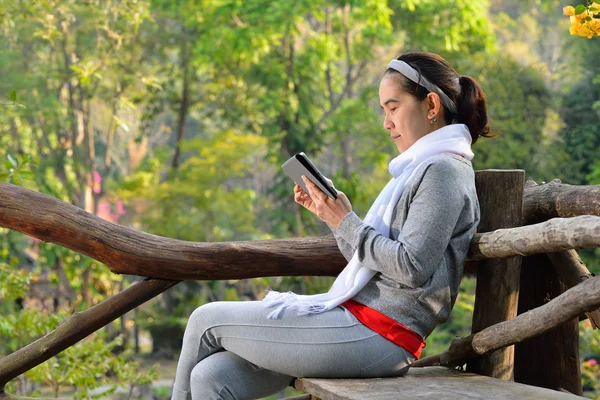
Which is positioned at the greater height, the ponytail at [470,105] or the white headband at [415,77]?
the white headband at [415,77]

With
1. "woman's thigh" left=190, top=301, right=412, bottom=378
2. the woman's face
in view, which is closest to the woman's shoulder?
the woman's face

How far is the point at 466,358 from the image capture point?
2.03 m

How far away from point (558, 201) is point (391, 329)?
62 centimetres

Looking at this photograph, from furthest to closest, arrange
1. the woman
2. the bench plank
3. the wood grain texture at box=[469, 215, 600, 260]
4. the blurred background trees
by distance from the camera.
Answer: the blurred background trees → the woman → the bench plank → the wood grain texture at box=[469, 215, 600, 260]

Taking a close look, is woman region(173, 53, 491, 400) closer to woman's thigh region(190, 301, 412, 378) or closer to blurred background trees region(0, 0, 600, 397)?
woman's thigh region(190, 301, 412, 378)

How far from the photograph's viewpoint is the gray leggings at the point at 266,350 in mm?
1779

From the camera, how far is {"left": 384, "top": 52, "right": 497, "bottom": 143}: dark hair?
196cm

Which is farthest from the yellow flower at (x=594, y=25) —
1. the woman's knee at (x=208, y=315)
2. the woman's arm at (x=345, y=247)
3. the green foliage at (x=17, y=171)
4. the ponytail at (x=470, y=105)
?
the green foliage at (x=17, y=171)

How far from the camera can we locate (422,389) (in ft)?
5.62

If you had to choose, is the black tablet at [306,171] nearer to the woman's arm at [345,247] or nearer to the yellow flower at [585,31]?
the woman's arm at [345,247]

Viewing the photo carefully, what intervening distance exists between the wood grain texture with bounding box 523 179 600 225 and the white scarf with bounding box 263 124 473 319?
313 mm

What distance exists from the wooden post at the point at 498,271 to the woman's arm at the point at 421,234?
29cm

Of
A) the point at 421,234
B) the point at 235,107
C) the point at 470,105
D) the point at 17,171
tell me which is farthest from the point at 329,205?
the point at 235,107

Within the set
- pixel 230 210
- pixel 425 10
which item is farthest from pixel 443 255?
pixel 230 210
